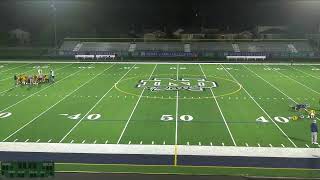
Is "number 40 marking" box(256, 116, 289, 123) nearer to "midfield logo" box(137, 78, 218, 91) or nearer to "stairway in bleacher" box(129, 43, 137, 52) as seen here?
"midfield logo" box(137, 78, 218, 91)

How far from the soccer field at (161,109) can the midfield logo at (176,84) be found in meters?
0.06

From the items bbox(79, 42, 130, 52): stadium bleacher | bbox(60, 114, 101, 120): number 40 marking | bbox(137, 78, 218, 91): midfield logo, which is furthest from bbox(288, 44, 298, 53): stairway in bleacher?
bbox(60, 114, 101, 120): number 40 marking

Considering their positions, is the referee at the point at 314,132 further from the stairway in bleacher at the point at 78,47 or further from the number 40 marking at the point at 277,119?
the stairway in bleacher at the point at 78,47

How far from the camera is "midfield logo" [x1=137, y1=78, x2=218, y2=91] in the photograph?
2637 cm

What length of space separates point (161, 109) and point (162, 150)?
21.6ft

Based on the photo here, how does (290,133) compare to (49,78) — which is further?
(49,78)

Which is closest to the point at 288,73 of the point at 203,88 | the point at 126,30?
the point at 203,88

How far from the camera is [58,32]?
60344 mm

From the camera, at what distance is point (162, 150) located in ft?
46.0

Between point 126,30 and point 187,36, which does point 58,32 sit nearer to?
point 126,30

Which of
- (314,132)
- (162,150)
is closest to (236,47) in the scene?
(314,132)

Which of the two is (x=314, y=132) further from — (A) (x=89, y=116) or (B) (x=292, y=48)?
(B) (x=292, y=48)

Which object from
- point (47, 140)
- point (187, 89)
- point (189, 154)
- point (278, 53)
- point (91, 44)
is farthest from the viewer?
point (91, 44)

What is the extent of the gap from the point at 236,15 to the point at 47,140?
46325 mm
